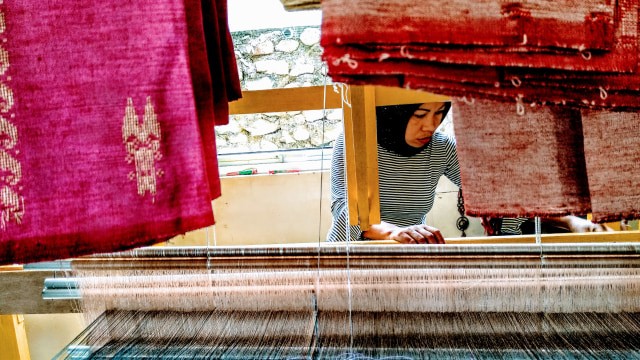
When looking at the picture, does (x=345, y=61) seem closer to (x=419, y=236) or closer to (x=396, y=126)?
(x=419, y=236)

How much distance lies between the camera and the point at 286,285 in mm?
945

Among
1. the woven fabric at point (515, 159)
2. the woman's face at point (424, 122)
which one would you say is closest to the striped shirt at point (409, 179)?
the woman's face at point (424, 122)

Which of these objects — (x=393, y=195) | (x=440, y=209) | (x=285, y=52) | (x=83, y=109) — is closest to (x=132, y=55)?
(x=83, y=109)

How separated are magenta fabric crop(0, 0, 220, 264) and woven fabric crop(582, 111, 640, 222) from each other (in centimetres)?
53

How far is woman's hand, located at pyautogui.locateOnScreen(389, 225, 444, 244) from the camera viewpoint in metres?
1.20

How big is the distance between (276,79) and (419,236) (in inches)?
75.7

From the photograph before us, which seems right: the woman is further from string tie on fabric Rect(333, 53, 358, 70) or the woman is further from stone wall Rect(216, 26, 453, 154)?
string tie on fabric Rect(333, 53, 358, 70)

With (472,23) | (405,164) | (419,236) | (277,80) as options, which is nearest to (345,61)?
(472,23)

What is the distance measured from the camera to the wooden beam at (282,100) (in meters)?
0.84

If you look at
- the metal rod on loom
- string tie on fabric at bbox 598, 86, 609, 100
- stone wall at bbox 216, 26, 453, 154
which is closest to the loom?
the metal rod on loom

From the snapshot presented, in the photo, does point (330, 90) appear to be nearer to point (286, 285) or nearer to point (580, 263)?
point (286, 285)

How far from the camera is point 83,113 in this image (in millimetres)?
527

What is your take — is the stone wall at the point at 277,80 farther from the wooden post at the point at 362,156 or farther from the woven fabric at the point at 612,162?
the woven fabric at the point at 612,162

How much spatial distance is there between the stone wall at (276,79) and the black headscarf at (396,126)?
93 cm
